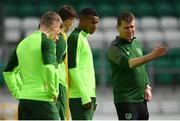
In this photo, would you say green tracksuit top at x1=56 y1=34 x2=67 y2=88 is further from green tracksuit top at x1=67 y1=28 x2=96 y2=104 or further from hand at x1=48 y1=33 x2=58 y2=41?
hand at x1=48 y1=33 x2=58 y2=41

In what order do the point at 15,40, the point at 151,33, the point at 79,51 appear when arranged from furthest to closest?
the point at 151,33 < the point at 15,40 < the point at 79,51

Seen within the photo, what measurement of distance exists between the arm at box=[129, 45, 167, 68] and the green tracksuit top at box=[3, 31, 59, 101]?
112 centimetres

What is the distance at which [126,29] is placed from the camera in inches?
278

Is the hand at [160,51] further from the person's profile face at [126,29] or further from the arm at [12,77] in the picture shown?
the arm at [12,77]

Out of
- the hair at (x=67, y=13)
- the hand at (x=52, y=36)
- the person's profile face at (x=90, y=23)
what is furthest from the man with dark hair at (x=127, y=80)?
the hand at (x=52, y=36)

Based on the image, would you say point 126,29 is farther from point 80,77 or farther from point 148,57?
point 80,77

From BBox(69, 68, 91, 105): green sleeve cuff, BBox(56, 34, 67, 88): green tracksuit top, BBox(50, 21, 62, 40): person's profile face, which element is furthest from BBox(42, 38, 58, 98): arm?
BBox(69, 68, 91, 105): green sleeve cuff

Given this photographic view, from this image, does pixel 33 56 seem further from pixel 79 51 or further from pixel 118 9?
pixel 118 9

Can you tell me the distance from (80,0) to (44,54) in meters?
13.0

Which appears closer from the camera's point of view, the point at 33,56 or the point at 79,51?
the point at 33,56


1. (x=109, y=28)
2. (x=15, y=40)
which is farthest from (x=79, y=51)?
(x=109, y=28)

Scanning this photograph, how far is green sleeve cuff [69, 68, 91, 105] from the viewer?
6840 mm

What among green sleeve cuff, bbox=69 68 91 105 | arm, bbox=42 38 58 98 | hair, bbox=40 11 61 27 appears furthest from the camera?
green sleeve cuff, bbox=69 68 91 105

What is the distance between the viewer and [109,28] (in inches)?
651
